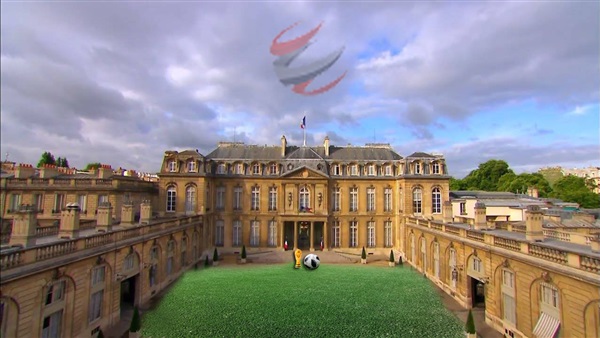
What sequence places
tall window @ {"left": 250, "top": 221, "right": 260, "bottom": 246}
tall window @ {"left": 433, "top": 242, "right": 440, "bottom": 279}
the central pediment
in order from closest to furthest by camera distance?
tall window @ {"left": 433, "top": 242, "right": 440, "bottom": 279} → the central pediment → tall window @ {"left": 250, "top": 221, "right": 260, "bottom": 246}

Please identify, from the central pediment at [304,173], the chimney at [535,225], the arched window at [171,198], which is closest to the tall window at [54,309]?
the chimney at [535,225]

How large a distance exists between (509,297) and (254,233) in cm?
2374

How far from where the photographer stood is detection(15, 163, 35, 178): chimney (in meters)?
27.8

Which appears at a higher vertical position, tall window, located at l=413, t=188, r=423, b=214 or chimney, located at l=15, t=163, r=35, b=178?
chimney, located at l=15, t=163, r=35, b=178

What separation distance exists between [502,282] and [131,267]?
18201 mm

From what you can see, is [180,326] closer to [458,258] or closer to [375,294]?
[375,294]

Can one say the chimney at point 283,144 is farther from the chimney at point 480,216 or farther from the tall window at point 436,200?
the chimney at point 480,216

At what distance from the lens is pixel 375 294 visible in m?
12.4

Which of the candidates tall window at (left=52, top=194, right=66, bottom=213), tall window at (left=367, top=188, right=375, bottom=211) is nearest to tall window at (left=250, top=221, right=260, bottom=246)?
tall window at (left=367, top=188, right=375, bottom=211)

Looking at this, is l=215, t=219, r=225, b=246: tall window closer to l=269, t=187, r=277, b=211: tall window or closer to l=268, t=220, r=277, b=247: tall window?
l=268, t=220, r=277, b=247: tall window

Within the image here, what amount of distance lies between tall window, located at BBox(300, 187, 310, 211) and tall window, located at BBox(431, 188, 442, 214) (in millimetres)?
11963

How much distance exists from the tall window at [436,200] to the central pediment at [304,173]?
10392 millimetres

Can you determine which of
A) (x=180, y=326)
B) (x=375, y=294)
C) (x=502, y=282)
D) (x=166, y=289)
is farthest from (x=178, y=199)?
(x=502, y=282)

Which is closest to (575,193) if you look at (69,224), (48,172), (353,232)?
(353,232)
